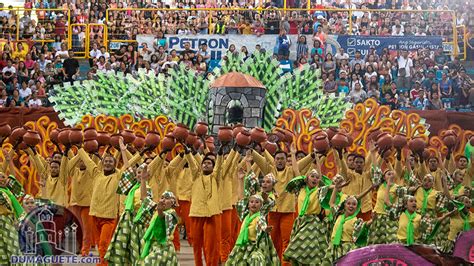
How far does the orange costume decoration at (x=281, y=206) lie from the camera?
17.6 m

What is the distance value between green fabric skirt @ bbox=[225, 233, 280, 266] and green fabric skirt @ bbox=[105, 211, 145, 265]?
1059 millimetres

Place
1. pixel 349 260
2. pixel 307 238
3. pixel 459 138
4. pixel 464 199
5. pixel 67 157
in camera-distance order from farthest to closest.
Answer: pixel 459 138
pixel 67 157
pixel 464 199
pixel 307 238
pixel 349 260

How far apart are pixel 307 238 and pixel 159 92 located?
29.9 ft

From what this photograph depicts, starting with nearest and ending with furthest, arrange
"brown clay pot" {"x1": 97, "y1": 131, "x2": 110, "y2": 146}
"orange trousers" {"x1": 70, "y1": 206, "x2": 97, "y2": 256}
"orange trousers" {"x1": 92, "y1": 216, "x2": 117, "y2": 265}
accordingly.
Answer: "orange trousers" {"x1": 92, "y1": 216, "x2": 117, "y2": 265} < "orange trousers" {"x1": 70, "y1": 206, "x2": 97, "y2": 256} < "brown clay pot" {"x1": 97, "y1": 131, "x2": 110, "y2": 146}

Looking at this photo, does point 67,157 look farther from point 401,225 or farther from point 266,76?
point 266,76

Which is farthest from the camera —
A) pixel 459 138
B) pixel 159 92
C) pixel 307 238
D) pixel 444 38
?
pixel 444 38

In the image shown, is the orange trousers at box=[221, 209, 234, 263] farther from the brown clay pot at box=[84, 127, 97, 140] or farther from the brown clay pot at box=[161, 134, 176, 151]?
the brown clay pot at box=[84, 127, 97, 140]

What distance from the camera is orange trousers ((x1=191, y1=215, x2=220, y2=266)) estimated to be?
17.4 meters

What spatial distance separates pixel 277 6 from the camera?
30.0 metres

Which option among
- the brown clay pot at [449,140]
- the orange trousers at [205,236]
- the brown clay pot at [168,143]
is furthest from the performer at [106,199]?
the brown clay pot at [449,140]

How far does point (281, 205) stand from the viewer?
17.7 metres

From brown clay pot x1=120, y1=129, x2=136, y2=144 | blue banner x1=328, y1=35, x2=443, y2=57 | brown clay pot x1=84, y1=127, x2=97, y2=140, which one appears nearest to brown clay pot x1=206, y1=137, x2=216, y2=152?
brown clay pot x1=120, y1=129, x2=136, y2=144

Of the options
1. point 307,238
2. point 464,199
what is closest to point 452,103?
point 464,199

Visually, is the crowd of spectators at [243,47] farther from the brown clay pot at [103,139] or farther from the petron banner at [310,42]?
the brown clay pot at [103,139]
